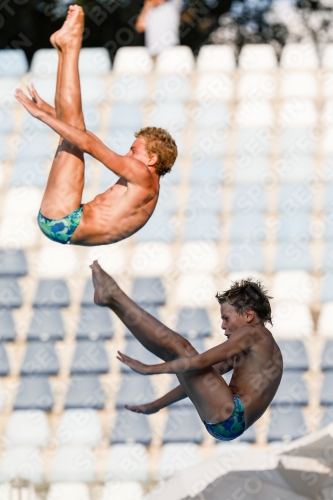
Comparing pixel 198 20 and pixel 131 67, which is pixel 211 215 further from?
pixel 198 20

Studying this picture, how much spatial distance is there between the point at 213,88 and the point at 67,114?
13.5 feet

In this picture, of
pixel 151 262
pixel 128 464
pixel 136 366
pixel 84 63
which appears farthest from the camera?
pixel 84 63

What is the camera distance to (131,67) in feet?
24.7

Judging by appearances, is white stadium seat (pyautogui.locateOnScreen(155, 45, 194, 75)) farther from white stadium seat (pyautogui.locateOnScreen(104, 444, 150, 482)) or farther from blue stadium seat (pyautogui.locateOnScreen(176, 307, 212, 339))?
white stadium seat (pyautogui.locateOnScreen(104, 444, 150, 482))

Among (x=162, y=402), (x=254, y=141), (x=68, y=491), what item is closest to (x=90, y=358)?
(x=68, y=491)

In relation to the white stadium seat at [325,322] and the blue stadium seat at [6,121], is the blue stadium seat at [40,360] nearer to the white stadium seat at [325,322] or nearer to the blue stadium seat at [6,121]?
the white stadium seat at [325,322]

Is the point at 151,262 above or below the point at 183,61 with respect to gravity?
below

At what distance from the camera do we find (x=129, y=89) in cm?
738

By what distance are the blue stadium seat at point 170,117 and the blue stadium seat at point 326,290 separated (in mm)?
1797

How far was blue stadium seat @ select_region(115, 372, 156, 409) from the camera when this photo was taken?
5871 millimetres

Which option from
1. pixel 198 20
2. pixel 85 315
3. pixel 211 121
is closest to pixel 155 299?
pixel 85 315

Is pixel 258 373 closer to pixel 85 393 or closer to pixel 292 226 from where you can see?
pixel 85 393

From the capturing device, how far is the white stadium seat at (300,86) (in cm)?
Result: 738

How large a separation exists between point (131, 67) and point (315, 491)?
4.25m
